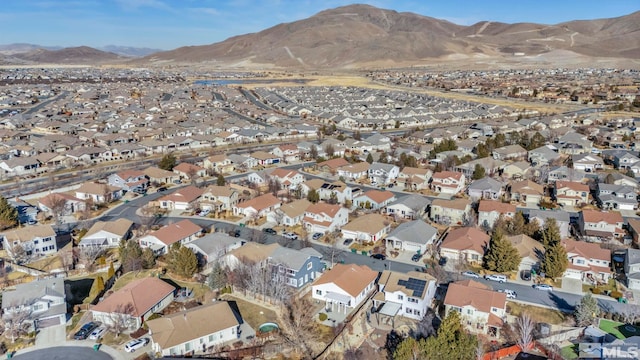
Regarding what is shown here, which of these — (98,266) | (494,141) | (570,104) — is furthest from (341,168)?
(570,104)

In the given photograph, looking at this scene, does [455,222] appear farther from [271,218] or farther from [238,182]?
[238,182]

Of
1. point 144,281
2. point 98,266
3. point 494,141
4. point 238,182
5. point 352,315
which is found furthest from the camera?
point 494,141

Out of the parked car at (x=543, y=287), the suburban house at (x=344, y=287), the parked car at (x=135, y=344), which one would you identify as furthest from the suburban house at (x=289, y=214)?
the parked car at (x=543, y=287)

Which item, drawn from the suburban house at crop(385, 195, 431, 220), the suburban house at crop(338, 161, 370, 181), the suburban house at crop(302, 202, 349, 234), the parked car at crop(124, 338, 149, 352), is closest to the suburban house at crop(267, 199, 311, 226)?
the suburban house at crop(302, 202, 349, 234)

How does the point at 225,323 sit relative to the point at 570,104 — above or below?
below

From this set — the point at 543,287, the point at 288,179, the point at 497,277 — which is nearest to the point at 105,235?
the point at 288,179

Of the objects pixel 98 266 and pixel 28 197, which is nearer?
pixel 98 266

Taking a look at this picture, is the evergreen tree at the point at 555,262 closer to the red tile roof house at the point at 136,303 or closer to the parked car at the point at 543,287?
the parked car at the point at 543,287
